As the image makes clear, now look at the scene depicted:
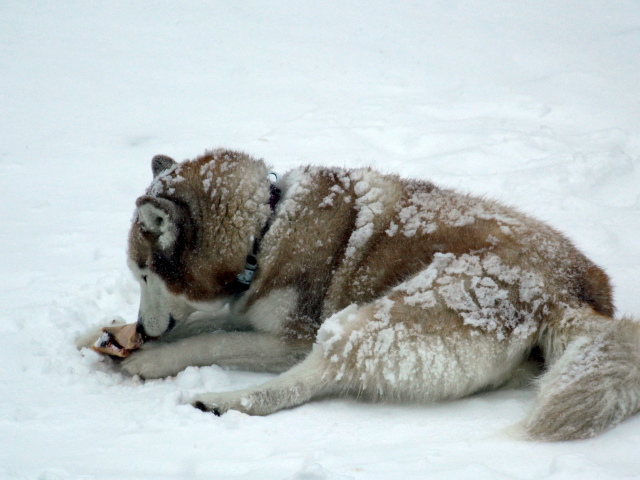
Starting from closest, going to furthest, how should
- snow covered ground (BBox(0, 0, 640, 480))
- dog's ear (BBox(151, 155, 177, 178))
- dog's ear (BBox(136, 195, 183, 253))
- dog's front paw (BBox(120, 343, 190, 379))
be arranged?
snow covered ground (BBox(0, 0, 640, 480))
dog's ear (BBox(136, 195, 183, 253))
dog's front paw (BBox(120, 343, 190, 379))
dog's ear (BBox(151, 155, 177, 178))

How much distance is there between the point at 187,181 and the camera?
12.9 ft

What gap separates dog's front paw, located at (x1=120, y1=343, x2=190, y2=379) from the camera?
3.79 m

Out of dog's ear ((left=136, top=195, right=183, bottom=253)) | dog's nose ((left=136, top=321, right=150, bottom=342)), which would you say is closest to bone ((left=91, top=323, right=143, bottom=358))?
dog's nose ((left=136, top=321, right=150, bottom=342))

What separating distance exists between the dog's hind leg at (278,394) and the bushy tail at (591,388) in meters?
1.09

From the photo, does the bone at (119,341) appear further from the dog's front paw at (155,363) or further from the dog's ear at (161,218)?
the dog's ear at (161,218)

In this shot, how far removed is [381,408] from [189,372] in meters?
1.17

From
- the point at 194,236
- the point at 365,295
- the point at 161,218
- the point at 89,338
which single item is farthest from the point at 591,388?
the point at 89,338

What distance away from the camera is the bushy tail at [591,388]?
8.87 ft

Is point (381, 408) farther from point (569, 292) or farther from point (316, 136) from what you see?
point (316, 136)

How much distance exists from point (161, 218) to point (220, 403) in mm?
1188

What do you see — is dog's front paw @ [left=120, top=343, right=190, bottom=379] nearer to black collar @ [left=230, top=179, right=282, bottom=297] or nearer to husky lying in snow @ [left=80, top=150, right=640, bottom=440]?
husky lying in snow @ [left=80, top=150, right=640, bottom=440]

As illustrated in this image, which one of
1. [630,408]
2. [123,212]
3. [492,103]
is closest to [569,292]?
[630,408]

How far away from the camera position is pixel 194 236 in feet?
12.6

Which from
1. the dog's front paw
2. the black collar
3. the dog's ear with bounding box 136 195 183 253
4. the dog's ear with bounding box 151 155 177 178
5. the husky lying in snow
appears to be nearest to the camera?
the husky lying in snow
